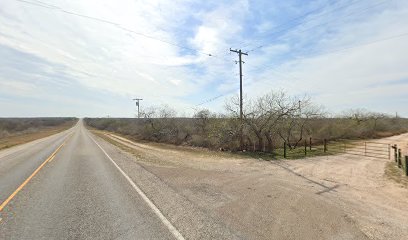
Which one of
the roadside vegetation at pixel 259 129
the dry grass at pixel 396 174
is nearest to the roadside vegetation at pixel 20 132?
the roadside vegetation at pixel 259 129

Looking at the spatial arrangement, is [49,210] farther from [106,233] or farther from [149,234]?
[149,234]

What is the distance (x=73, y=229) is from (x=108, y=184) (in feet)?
17.2

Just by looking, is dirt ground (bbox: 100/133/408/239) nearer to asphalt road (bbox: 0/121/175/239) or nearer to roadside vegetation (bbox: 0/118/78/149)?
asphalt road (bbox: 0/121/175/239)

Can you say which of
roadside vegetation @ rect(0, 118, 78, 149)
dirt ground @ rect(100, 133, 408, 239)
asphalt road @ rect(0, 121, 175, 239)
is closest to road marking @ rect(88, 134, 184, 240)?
asphalt road @ rect(0, 121, 175, 239)

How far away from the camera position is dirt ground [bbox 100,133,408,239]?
704 centimetres

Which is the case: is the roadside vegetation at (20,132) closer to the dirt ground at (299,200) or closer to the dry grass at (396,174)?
the dirt ground at (299,200)

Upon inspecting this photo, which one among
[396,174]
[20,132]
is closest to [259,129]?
[396,174]

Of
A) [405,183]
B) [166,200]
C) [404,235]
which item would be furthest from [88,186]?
[405,183]

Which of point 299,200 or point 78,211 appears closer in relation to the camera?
point 78,211

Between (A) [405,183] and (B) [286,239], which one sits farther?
(A) [405,183]

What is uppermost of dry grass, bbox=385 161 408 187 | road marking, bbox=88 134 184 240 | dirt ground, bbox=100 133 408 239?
road marking, bbox=88 134 184 240

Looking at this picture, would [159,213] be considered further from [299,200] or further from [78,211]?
[299,200]

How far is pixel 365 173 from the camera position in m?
16.9

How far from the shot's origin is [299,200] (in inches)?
382
